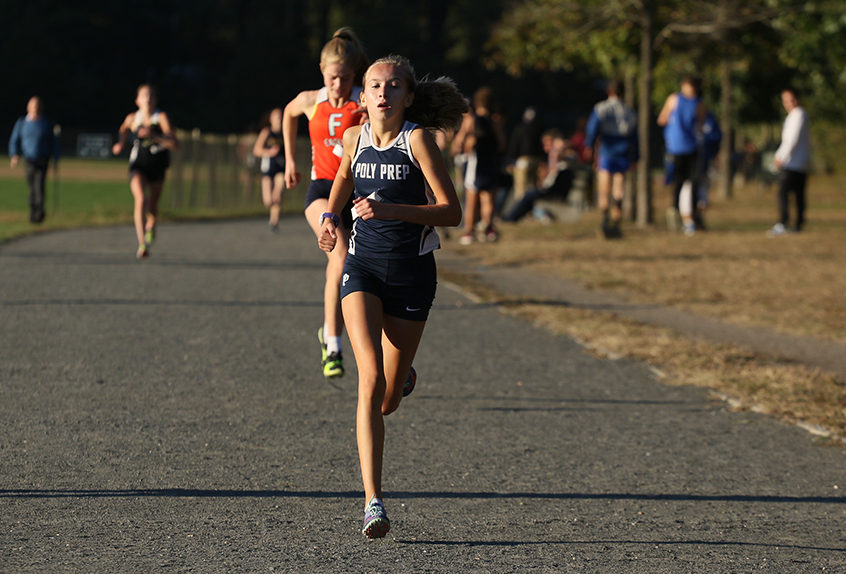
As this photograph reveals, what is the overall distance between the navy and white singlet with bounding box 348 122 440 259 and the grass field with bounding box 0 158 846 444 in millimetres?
2822

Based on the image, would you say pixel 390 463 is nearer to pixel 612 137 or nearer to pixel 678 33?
pixel 612 137

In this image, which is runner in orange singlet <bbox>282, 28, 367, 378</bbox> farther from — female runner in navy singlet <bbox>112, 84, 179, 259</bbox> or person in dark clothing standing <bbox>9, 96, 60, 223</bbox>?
person in dark clothing standing <bbox>9, 96, 60, 223</bbox>

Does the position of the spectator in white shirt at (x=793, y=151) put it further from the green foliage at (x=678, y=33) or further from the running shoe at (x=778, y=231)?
the green foliage at (x=678, y=33)

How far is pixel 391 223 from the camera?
17.0ft

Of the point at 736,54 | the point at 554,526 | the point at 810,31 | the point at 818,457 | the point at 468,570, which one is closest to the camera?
the point at 468,570

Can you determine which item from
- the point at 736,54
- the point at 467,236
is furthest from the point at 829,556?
the point at 736,54

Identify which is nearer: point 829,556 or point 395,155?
point 829,556

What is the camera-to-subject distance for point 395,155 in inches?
203

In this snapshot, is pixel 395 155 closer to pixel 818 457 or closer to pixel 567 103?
pixel 818 457

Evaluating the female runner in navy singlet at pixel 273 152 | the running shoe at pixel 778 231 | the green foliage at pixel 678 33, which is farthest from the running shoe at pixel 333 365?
the green foliage at pixel 678 33

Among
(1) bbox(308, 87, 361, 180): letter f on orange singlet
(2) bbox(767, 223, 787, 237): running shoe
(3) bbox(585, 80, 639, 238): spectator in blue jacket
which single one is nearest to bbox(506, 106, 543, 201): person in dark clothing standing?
(3) bbox(585, 80, 639, 238): spectator in blue jacket

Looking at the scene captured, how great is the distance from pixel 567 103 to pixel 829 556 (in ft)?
297

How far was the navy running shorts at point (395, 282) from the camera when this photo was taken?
514 centimetres

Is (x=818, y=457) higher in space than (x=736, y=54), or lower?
lower
